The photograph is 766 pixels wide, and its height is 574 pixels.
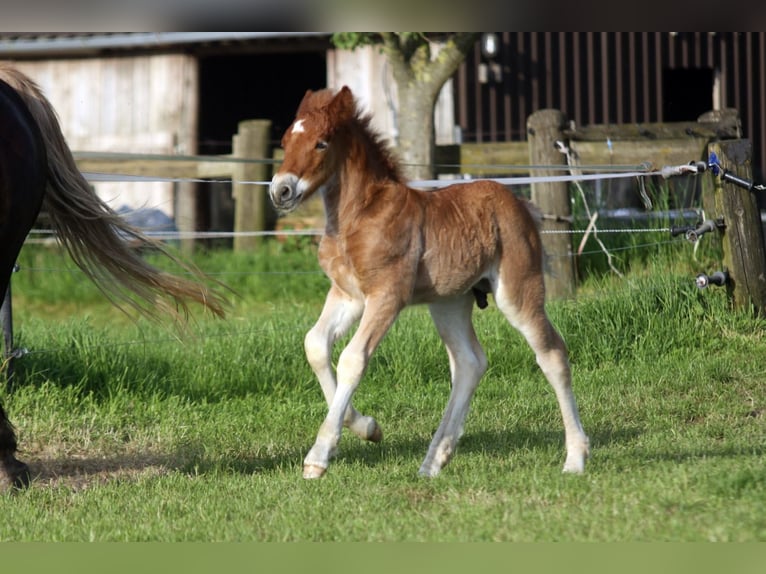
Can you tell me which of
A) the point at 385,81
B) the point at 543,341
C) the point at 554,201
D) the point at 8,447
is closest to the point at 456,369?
the point at 543,341

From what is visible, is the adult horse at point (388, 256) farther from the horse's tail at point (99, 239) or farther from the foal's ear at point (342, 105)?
the horse's tail at point (99, 239)

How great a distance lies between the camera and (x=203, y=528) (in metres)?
4.37

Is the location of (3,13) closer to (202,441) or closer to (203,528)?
(203,528)

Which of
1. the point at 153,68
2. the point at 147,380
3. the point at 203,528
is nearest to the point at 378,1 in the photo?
the point at 203,528

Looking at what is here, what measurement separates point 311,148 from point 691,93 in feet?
50.5

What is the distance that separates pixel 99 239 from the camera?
18.4ft

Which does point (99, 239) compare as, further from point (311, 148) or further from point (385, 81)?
point (385, 81)

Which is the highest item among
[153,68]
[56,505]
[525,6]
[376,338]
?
[153,68]

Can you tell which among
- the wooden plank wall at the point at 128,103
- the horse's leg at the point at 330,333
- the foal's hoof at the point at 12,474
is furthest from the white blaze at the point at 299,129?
the wooden plank wall at the point at 128,103

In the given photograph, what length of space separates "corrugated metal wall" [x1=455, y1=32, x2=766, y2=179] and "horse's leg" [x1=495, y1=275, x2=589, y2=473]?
10227 millimetres

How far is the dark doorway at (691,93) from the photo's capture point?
1823 cm

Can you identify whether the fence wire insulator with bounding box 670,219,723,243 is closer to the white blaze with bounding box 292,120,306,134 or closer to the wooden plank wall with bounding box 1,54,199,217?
the white blaze with bounding box 292,120,306,134

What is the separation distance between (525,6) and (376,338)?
189 centimetres

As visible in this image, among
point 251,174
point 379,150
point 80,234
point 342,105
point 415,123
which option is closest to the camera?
point 342,105
